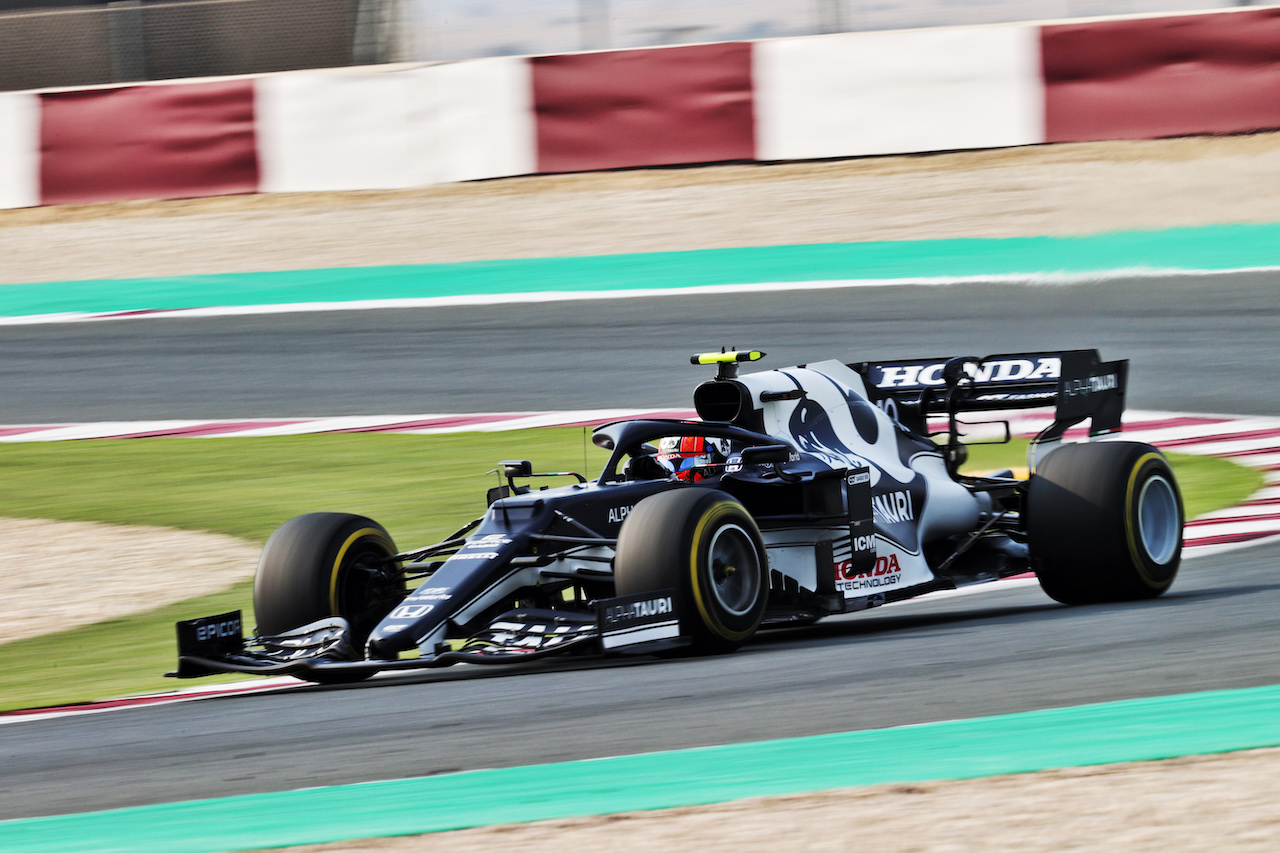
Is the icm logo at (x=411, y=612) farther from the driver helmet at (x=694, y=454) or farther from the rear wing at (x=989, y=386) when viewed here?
the rear wing at (x=989, y=386)

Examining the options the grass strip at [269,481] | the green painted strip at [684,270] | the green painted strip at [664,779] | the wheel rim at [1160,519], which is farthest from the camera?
the green painted strip at [684,270]

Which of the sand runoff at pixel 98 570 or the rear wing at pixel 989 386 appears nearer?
the rear wing at pixel 989 386

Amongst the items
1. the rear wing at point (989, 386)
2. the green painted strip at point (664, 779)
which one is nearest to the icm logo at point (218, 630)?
the green painted strip at point (664, 779)

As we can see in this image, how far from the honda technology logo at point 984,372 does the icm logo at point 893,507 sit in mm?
786

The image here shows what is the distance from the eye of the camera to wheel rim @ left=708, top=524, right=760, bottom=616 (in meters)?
6.81

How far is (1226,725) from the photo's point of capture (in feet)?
17.1

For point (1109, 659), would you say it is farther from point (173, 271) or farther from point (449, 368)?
point (173, 271)

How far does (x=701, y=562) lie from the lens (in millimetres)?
6613

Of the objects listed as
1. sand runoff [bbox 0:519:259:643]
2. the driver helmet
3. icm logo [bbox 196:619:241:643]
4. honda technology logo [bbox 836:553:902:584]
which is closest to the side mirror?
the driver helmet

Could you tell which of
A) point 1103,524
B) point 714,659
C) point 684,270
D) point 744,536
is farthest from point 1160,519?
point 684,270

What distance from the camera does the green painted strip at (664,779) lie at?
4.84m

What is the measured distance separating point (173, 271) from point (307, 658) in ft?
41.3

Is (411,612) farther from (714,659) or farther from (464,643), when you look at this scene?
(714,659)

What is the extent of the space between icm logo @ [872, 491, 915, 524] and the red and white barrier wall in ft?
32.1
